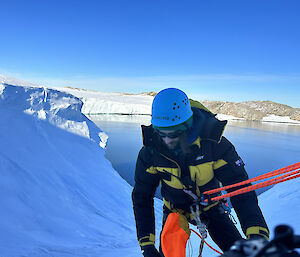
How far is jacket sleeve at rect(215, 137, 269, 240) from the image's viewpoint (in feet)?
4.40

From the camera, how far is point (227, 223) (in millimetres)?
1797

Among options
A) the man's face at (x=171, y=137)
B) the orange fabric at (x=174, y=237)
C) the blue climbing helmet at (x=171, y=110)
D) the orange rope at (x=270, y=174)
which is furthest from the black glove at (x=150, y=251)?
the blue climbing helmet at (x=171, y=110)

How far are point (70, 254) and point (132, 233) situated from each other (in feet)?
5.83

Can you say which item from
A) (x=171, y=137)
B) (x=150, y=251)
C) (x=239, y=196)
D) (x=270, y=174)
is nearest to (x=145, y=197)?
(x=150, y=251)

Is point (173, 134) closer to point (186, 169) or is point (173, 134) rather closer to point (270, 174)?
point (186, 169)

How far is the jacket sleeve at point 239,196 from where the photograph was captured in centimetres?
134

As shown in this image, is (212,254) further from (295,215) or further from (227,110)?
(227,110)

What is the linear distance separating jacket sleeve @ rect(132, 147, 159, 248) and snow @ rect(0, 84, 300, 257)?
1883 mm

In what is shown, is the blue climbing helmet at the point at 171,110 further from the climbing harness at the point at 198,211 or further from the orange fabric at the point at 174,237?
the orange fabric at the point at 174,237

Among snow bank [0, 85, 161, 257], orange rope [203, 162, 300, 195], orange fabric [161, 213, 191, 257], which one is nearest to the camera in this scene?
orange rope [203, 162, 300, 195]

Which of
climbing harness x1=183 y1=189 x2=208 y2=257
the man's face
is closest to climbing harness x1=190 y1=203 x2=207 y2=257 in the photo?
climbing harness x1=183 y1=189 x2=208 y2=257

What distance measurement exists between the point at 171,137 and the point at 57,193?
3.82 m

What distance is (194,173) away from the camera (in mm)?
1576

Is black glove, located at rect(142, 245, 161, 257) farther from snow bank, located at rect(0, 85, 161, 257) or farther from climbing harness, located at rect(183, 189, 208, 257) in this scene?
snow bank, located at rect(0, 85, 161, 257)
